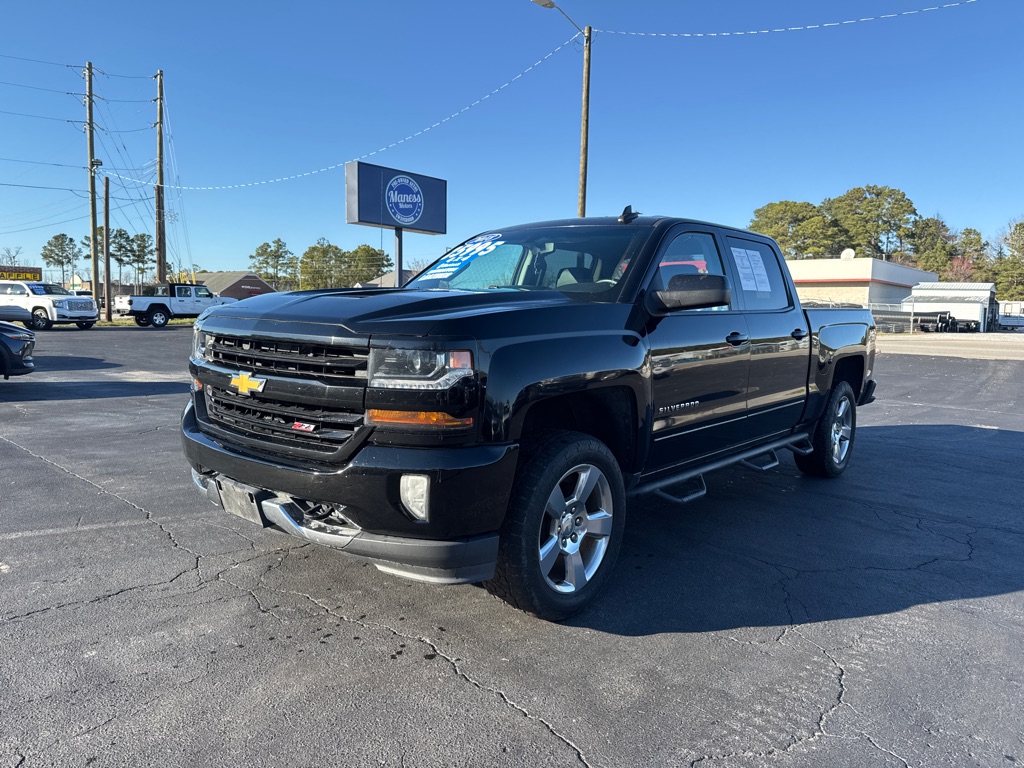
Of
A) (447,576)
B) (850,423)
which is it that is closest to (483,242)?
(447,576)

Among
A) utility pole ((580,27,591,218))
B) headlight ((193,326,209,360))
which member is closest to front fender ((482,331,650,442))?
headlight ((193,326,209,360))

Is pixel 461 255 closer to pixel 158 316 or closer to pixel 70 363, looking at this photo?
pixel 70 363

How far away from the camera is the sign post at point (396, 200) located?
20812 millimetres

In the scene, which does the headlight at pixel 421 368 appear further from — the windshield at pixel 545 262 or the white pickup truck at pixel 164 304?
the white pickup truck at pixel 164 304

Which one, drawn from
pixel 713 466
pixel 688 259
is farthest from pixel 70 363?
pixel 713 466

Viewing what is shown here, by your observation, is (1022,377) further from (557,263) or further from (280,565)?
(280,565)

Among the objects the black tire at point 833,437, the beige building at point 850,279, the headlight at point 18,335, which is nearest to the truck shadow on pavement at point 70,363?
the headlight at point 18,335

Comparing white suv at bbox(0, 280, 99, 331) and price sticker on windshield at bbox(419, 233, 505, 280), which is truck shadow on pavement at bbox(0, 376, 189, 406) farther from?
white suv at bbox(0, 280, 99, 331)

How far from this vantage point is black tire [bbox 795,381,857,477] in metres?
5.82

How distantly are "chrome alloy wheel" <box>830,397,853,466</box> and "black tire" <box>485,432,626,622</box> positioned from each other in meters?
3.32

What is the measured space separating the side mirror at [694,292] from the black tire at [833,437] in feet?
8.96

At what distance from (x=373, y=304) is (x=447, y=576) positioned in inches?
47.7

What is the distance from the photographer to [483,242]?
4.75 m

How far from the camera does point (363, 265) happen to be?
2938 inches
